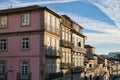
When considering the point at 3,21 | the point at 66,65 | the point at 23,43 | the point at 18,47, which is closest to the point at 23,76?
the point at 18,47

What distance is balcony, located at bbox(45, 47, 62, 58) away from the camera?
4302cm

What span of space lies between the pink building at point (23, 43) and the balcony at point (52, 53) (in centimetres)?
116

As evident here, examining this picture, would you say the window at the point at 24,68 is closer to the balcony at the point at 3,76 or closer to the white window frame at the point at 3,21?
the balcony at the point at 3,76

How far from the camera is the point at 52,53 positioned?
45125mm

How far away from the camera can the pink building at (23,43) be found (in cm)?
4231

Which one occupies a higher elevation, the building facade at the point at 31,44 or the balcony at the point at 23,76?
the building facade at the point at 31,44

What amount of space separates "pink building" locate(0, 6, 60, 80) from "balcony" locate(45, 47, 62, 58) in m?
1.16

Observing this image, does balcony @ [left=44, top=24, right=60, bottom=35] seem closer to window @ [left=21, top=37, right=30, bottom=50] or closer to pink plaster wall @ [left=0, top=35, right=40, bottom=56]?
pink plaster wall @ [left=0, top=35, right=40, bottom=56]

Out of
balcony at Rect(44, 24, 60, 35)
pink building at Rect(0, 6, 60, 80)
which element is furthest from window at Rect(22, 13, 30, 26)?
balcony at Rect(44, 24, 60, 35)

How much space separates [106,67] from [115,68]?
62.6 feet

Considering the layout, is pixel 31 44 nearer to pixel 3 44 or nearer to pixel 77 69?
pixel 3 44

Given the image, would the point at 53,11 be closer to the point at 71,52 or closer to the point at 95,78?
the point at 71,52

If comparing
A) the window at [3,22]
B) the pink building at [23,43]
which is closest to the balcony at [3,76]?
the pink building at [23,43]

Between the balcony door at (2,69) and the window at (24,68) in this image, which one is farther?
the balcony door at (2,69)
